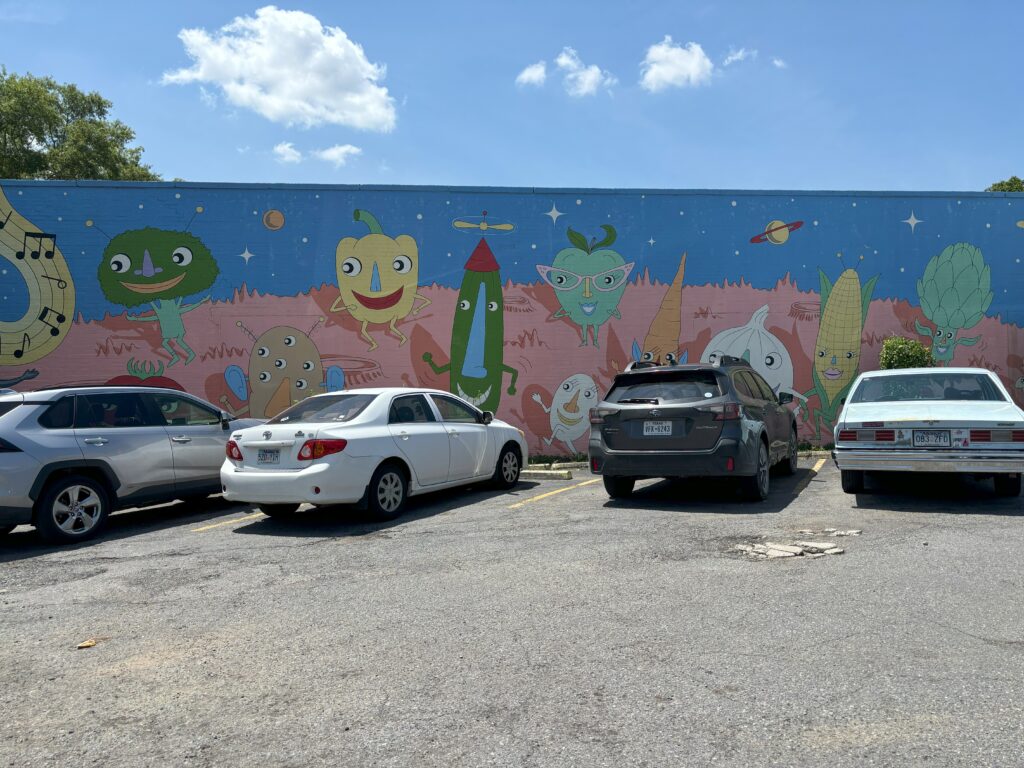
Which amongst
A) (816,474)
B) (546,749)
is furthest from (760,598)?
(816,474)

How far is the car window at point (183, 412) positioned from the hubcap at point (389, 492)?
2.85 m

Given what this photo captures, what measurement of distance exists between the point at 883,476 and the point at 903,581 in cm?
601

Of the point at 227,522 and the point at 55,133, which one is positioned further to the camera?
the point at 55,133

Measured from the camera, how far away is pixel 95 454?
8.47 metres

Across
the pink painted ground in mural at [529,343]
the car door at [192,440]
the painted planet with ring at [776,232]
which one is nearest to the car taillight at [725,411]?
the car door at [192,440]

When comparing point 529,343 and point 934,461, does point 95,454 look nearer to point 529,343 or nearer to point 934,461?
point 934,461

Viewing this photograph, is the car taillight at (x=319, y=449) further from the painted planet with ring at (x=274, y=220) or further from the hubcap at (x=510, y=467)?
the painted planet with ring at (x=274, y=220)

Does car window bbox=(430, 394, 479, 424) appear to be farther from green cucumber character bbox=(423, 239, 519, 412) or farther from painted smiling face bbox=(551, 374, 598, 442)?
painted smiling face bbox=(551, 374, 598, 442)

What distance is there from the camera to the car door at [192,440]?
9.48 meters

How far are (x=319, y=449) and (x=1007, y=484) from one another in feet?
25.3

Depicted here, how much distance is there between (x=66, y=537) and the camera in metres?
8.10

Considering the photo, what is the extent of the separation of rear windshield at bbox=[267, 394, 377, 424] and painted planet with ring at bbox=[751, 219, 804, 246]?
10462mm

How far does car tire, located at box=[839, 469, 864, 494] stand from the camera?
9328 mm

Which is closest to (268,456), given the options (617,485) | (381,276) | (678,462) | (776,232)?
(617,485)
